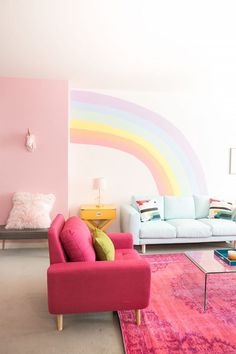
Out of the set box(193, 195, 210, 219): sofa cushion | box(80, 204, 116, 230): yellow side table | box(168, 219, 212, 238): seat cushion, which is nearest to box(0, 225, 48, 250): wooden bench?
box(80, 204, 116, 230): yellow side table

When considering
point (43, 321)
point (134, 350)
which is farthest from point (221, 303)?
point (43, 321)

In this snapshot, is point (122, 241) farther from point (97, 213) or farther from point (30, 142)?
point (30, 142)

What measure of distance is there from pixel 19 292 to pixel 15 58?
2823 millimetres

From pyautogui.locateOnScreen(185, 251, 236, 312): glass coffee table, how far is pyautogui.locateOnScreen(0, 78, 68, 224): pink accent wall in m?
2.28

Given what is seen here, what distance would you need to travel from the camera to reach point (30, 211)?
4.04m

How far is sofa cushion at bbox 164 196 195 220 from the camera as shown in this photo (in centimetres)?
477

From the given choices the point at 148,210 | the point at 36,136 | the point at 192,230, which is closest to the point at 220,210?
the point at 192,230

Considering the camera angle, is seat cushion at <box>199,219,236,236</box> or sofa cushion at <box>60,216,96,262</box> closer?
sofa cushion at <box>60,216,96,262</box>

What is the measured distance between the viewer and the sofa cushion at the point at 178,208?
4.77m

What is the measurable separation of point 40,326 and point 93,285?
60 centimetres

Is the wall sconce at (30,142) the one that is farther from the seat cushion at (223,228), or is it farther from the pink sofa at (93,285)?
the seat cushion at (223,228)

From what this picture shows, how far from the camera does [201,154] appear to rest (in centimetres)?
520

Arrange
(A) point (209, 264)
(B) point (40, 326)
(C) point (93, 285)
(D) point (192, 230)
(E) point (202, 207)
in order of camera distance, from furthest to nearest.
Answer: (E) point (202, 207)
(D) point (192, 230)
(A) point (209, 264)
(B) point (40, 326)
(C) point (93, 285)

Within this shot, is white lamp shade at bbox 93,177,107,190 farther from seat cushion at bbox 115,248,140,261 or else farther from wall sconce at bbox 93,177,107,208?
seat cushion at bbox 115,248,140,261
